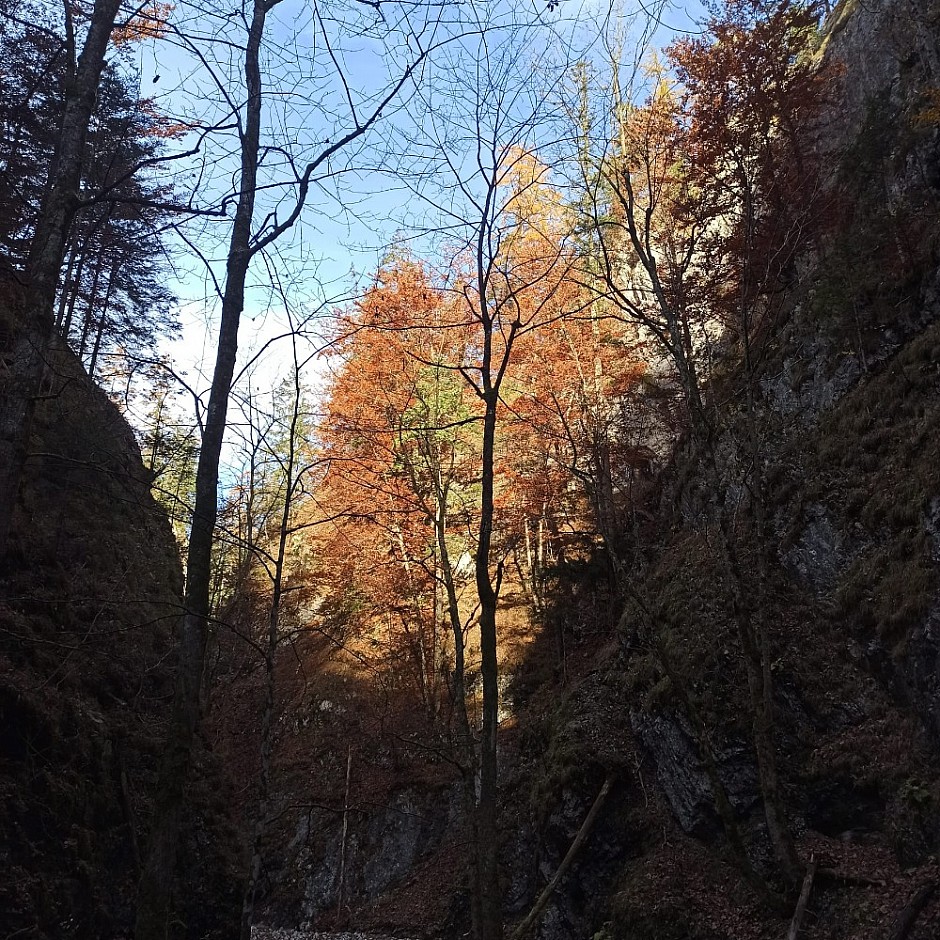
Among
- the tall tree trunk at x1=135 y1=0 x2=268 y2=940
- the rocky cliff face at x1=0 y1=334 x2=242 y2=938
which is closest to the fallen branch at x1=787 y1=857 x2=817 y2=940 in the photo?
the tall tree trunk at x1=135 y1=0 x2=268 y2=940

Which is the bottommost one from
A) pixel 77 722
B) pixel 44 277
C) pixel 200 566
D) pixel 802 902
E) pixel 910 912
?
pixel 802 902

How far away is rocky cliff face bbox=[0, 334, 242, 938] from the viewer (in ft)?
22.2

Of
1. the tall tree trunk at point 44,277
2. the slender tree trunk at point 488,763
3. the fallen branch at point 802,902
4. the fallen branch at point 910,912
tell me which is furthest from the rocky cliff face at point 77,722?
the fallen branch at point 910,912

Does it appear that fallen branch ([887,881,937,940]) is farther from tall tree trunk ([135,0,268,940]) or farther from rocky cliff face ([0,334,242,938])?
rocky cliff face ([0,334,242,938])

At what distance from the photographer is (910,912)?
17.5 feet

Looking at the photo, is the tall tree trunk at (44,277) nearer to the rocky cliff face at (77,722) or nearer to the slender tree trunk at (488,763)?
the rocky cliff face at (77,722)

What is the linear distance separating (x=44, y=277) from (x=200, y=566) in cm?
221

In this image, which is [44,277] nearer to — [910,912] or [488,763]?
[488,763]

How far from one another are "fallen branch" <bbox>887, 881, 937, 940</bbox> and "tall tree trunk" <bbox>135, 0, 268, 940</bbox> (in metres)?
5.75

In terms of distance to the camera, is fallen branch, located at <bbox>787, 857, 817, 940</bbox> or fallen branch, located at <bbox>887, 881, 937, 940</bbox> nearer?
fallen branch, located at <bbox>887, 881, 937, 940</bbox>

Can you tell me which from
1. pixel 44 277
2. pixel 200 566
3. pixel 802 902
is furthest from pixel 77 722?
pixel 802 902

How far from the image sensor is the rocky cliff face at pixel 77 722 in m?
6.77

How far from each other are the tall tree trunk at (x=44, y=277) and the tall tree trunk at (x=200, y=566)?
1079 millimetres

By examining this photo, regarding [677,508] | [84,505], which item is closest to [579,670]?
[677,508]
